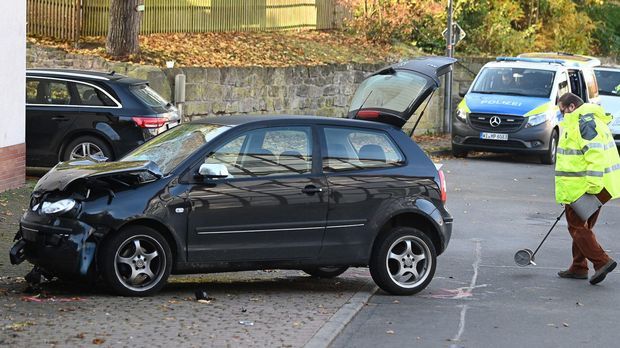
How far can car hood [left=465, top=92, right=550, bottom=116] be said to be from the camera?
A: 1017 inches

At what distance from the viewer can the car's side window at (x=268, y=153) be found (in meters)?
10.4

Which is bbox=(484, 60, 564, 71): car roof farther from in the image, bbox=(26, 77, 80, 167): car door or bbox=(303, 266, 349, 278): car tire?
bbox=(303, 266, 349, 278): car tire

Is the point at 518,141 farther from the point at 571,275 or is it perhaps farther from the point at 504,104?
the point at 571,275

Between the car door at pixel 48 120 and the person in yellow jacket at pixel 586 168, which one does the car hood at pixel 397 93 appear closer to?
the person in yellow jacket at pixel 586 168

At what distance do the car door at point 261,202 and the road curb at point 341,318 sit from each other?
57 cm

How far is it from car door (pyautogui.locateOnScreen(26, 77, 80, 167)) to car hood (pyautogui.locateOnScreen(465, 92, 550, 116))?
34.0 feet

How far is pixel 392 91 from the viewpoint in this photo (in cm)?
1219

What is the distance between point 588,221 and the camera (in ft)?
40.3

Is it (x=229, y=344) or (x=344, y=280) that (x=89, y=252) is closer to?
(x=229, y=344)

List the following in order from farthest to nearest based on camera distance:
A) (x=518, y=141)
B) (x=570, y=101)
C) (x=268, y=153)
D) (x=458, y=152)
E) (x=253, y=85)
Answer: (x=458, y=152) < (x=253, y=85) < (x=518, y=141) < (x=570, y=101) < (x=268, y=153)

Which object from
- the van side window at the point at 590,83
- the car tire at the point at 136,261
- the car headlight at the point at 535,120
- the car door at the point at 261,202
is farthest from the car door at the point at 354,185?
the van side window at the point at 590,83

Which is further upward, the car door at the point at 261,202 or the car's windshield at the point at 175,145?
the car's windshield at the point at 175,145

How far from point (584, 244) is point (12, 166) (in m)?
8.02

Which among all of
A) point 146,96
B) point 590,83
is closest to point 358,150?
point 146,96
